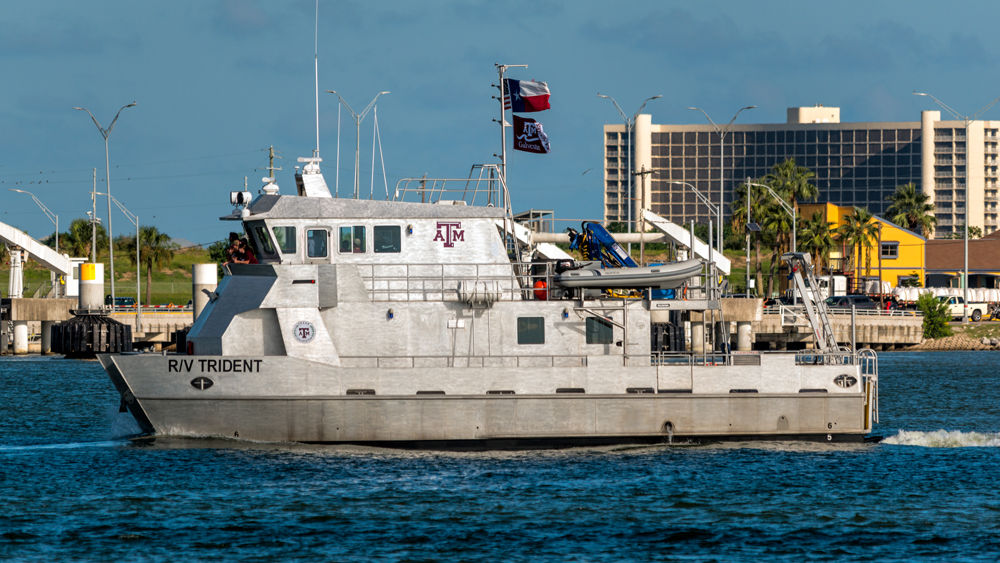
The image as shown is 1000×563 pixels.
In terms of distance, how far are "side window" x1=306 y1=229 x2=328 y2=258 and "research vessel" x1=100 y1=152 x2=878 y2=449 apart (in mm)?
29

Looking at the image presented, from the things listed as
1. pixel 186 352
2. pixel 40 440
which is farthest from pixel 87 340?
pixel 186 352

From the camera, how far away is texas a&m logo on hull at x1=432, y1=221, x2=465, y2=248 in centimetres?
2433

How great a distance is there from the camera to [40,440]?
2675 cm

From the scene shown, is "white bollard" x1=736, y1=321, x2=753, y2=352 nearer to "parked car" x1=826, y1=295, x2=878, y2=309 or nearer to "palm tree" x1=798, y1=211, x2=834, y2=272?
"parked car" x1=826, y1=295, x2=878, y2=309

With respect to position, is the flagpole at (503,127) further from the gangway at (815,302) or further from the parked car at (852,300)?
the parked car at (852,300)

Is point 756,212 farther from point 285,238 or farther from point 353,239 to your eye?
point 285,238

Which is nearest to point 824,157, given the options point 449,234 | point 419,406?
point 449,234

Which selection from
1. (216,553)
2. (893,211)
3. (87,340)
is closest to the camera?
(216,553)

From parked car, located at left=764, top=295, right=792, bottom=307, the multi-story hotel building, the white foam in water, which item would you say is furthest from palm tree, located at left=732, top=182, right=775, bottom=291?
the multi-story hotel building

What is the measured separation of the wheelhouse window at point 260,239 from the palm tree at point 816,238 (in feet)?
197

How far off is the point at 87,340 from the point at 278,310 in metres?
31.6

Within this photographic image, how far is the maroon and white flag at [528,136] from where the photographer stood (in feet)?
90.7

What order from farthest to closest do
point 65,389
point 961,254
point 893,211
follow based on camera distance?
point 893,211 → point 961,254 → point 65,389

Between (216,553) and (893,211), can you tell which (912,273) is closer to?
(893,211)
